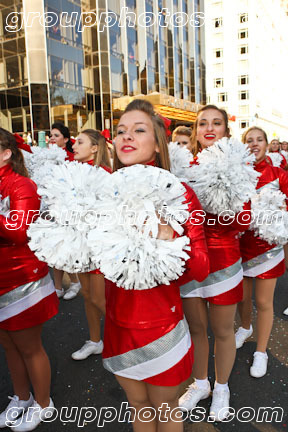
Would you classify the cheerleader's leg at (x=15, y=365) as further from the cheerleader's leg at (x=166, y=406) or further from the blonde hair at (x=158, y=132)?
the blonde hair at (x=158, y=132)

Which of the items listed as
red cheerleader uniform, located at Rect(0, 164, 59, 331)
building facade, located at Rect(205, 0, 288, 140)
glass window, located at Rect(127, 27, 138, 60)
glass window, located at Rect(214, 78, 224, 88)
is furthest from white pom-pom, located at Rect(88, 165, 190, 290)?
glass window, located at Rect(214, 78, 224, 88)

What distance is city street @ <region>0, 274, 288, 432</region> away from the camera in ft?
7.06

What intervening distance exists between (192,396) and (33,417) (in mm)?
1031

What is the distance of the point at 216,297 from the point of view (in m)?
2.06

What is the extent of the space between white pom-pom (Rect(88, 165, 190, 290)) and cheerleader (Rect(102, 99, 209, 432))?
14 cm

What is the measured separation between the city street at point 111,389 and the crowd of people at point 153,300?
96mm

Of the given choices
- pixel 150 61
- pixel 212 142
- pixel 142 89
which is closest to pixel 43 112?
pixel 142 89

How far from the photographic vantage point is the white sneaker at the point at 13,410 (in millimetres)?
2162

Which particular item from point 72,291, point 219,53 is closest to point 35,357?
point 72,291

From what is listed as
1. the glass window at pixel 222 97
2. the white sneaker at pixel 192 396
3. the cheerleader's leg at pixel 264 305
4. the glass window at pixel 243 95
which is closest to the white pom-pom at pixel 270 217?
the cheerleader's leg at pixel 264 305

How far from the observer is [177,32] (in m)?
26.2

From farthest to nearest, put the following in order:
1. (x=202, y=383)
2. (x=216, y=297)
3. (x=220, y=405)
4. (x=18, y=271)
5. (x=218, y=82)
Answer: (x=218, y=82) < (x=202, y=383) < (x=220, y=405) < (x=216, y=297) < (x=18, y=271)

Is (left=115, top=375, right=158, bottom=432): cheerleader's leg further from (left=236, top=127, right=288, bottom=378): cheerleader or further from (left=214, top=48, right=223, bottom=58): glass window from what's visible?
(left=214, top=48, right=223, bottom=58): glass window

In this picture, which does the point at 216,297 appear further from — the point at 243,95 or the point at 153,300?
the point at 243,95
